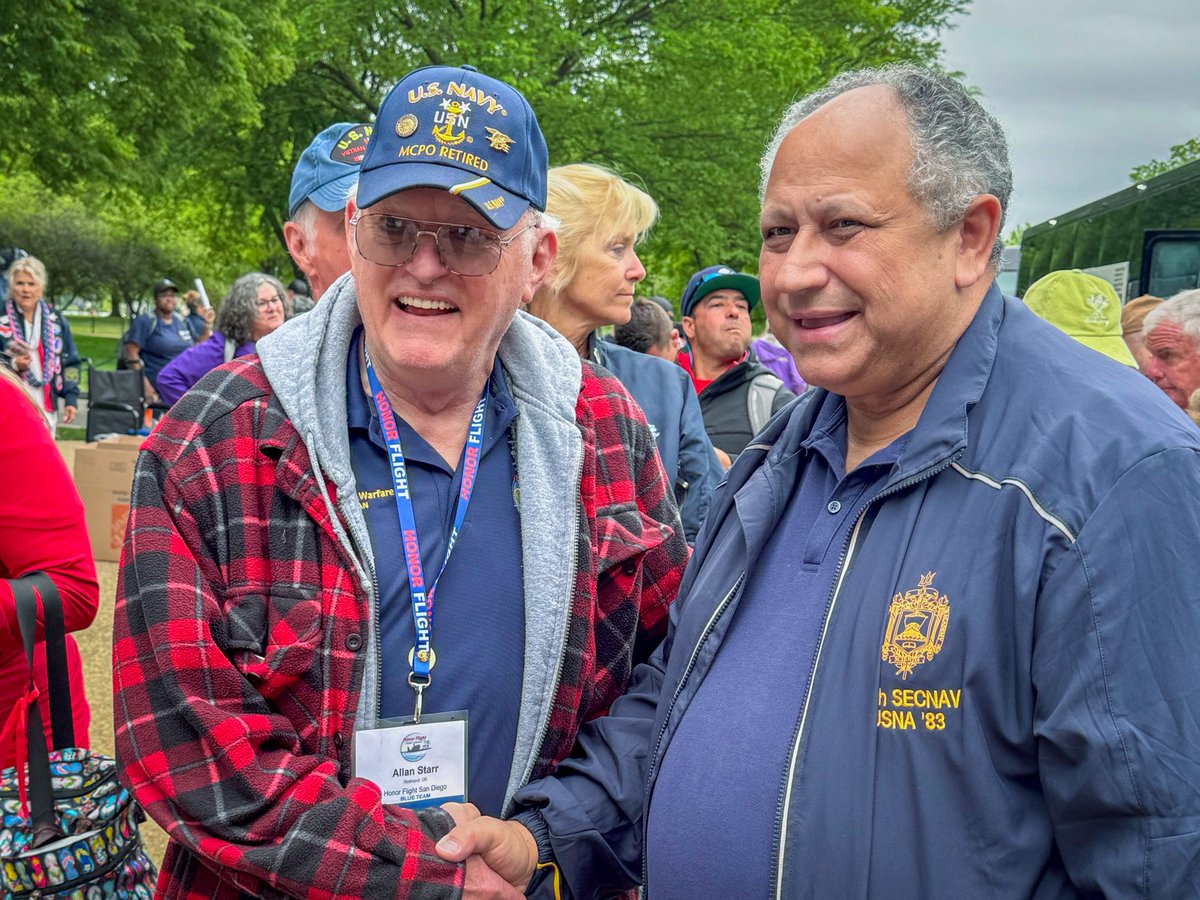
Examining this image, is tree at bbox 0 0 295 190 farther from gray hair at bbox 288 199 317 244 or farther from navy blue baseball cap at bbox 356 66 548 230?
navy blue baseball cap at bbox 356 66 548 230

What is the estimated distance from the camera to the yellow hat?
472 cm

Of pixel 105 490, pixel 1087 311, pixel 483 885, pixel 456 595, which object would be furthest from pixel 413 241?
pixel 105 490

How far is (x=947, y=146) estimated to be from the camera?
1718 mm

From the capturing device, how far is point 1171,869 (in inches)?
53.7

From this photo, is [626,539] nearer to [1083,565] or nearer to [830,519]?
[830,519]

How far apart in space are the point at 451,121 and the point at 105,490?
6759 mm

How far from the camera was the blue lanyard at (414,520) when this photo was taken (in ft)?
6.39

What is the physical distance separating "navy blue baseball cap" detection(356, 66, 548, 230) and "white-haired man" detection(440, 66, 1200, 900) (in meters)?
0.48

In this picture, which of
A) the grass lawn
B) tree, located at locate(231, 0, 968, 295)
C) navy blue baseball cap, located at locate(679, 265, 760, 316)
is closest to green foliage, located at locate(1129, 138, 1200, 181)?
tree, located at locate(231, 0, 968, 295)

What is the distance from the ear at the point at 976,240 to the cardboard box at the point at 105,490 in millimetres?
7177

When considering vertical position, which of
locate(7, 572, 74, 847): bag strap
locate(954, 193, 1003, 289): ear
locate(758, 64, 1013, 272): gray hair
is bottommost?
locate(7, 572, 74, 847): bag strap

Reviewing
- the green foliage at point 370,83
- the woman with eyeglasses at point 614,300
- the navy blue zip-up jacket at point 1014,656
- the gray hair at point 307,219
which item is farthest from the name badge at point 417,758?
the green foliage at point 370,83

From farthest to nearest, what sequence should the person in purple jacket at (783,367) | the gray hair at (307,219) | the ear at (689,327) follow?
the person in purple jacket at (783,367)
the ear at (689,327)
the gray hair at (307,219)

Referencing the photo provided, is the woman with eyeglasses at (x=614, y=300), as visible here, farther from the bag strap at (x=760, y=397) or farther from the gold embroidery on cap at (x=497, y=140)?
the bag strap at (x=760, y=397)
